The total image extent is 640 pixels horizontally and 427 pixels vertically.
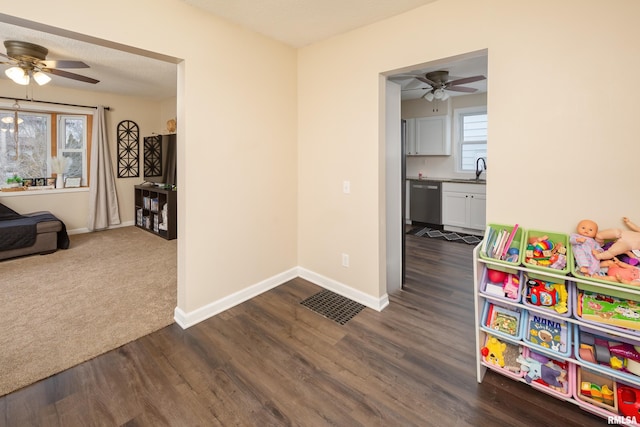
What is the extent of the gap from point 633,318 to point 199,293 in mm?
2723

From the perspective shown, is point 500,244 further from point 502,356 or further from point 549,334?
point 502,356

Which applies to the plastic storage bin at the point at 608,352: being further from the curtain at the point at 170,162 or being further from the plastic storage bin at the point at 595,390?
the curtain at the point at 170,162

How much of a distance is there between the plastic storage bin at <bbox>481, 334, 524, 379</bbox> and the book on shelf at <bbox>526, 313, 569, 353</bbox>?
0.53ft

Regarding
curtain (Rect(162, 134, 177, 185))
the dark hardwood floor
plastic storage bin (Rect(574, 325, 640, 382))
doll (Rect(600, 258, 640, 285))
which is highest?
curtain (Rect(162, 134, 177, 185))

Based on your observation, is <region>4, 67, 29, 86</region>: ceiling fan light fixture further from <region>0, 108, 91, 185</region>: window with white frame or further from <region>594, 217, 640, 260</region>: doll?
<region>594, 217, 640, 260</region>: doll

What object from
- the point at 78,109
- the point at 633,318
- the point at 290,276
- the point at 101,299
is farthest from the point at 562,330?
the point at 78,109

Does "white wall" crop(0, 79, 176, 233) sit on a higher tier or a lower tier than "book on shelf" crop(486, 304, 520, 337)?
higher

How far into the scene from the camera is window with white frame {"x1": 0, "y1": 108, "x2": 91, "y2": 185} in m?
4.79

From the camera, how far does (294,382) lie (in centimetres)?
183

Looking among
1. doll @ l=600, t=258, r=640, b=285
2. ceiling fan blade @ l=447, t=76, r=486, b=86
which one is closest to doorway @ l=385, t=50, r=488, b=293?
ceiling fan blade @ l=447, t=76, r=486, b=86

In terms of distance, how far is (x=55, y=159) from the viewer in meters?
5.26

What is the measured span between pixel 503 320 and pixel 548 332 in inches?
8.4

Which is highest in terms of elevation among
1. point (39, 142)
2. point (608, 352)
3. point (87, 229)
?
point (39, 142)

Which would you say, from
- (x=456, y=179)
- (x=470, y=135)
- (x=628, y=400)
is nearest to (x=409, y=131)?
(x=470, y=135)
